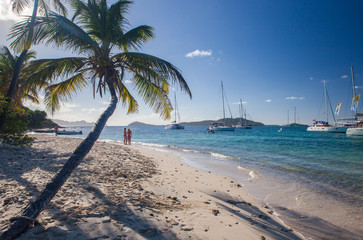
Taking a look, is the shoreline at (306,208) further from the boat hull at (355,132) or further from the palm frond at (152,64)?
the boat hull at (355,132)

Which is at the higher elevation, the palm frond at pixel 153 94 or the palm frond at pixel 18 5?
the palm frond at pixel 18 5

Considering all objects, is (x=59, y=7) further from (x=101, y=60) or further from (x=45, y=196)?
(x=45, y=196)

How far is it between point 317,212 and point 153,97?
19.3 ft

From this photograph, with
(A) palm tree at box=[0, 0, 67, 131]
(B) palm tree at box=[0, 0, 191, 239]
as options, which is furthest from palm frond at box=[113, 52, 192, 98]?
(A) palm tree at box=[0, 0, 67, 131]

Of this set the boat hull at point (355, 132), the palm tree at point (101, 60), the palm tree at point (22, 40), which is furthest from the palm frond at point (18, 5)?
the boat hull at point (355, 132)

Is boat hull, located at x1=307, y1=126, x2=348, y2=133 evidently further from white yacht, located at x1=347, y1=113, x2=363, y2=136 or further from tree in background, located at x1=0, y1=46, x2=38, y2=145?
tree in background, located at x1=0, y1=46, x2=38, y2=145

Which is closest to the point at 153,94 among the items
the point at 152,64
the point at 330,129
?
the point at 152,64

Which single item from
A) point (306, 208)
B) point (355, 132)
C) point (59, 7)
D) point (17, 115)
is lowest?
point (306, 208)

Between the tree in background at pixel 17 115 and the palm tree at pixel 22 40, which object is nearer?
the palm tree at pixel 22 40

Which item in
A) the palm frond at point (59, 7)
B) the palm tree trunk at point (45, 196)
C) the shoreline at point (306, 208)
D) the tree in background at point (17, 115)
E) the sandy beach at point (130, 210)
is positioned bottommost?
the shoreline at point (306, 208)

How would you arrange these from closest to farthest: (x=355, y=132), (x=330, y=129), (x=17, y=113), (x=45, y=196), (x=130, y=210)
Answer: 1. (x=45, y=196)
2. (x=130, y=210)
3. (x=17, y=113)
4. (x=355, y=132)
5. (x=330, y=129)

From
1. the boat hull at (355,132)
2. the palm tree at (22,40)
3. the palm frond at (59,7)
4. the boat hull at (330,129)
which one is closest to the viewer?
the palm tree at (22,40)

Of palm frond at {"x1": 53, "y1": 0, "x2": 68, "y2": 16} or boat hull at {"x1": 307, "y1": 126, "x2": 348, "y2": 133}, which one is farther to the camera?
boat hull at {"x1": 307, "y1": 126, "x2": 348, "y2": 133}

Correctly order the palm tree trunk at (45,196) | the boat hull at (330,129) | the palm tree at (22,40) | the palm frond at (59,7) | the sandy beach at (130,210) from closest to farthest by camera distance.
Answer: the palm tree trunk at (45,196), the sandy beach at (130,210), the palm tree at (22,40), the palm frond at (59,7), the boat hull at (330,129)
